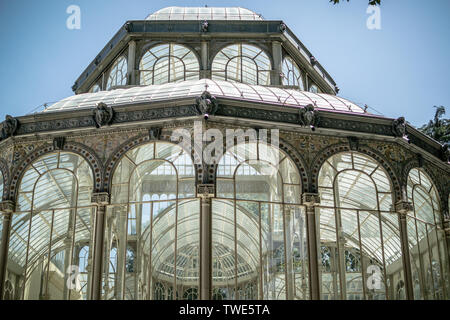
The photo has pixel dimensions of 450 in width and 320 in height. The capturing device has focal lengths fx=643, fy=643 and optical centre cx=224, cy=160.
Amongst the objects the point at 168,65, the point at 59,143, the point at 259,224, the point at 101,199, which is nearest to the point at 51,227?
the point at 101,199

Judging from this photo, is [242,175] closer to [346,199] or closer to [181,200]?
[181,200]

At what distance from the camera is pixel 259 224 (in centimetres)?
2409

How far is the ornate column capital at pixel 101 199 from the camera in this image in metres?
24.0

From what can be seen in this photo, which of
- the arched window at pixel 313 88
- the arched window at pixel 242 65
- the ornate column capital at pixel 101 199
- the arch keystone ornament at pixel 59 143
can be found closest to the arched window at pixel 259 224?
the ornate column capital at pixel 101 199

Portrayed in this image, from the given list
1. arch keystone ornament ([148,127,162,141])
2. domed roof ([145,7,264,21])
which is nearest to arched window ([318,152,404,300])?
arch keystone ornament ([148,127,162,141])

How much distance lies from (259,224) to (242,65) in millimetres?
11476

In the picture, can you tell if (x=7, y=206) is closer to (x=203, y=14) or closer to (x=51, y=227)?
(x=51, y=227)

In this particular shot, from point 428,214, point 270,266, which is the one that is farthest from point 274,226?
point 428,214

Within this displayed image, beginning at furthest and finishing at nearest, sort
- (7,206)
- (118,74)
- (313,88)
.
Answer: (313,88) < (118,74) < (7,206)

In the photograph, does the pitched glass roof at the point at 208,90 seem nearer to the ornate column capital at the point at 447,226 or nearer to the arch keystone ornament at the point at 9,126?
the arch keystone ornament at the point at 9,126

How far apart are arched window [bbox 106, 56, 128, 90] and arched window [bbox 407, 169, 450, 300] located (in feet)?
49.7

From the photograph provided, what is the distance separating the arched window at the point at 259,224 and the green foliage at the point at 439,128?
89.2 ft
